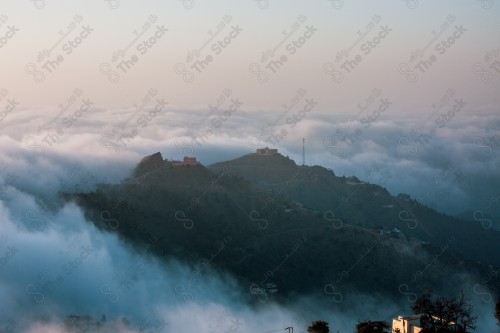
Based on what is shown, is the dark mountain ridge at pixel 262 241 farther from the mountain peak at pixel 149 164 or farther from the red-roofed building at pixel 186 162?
the mountain peak at pixel 149 164

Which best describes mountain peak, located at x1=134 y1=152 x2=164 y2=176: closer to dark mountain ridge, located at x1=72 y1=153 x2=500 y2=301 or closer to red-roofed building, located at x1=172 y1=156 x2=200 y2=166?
dark mountain ridge, located at x1=72 y1=153 x2=500 y2=301

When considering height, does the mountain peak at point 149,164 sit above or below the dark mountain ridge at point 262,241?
above

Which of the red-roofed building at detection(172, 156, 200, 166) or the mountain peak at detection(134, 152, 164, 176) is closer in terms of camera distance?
the red-roofed building at detection(172, 156, 200, 166)

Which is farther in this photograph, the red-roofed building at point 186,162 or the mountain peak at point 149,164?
the mountain peak at point 149,164

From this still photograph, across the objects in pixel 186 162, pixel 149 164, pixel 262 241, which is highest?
pixel 186 162

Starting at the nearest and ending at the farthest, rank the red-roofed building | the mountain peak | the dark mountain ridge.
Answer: the dark mountain ridge, the red-roofed building, the mountain peak

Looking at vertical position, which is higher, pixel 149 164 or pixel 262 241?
pixel 149 164

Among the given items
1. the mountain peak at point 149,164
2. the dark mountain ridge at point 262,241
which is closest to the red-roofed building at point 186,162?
the dark mountain ridge at point 262,241

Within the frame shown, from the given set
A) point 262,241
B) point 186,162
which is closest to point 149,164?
point 186,162

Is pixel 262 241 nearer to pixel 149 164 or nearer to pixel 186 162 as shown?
pixel 186 162

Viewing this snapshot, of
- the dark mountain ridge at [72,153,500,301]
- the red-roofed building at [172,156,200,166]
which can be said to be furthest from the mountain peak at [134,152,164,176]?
the red-roofed building at [172,156,200,166]

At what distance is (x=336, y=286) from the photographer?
509 feet

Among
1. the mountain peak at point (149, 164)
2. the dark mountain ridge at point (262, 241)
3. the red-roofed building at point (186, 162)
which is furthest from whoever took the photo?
the mountain peak at point (149, 164)

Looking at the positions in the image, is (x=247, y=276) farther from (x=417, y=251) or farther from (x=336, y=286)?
(x=417, y=251)
